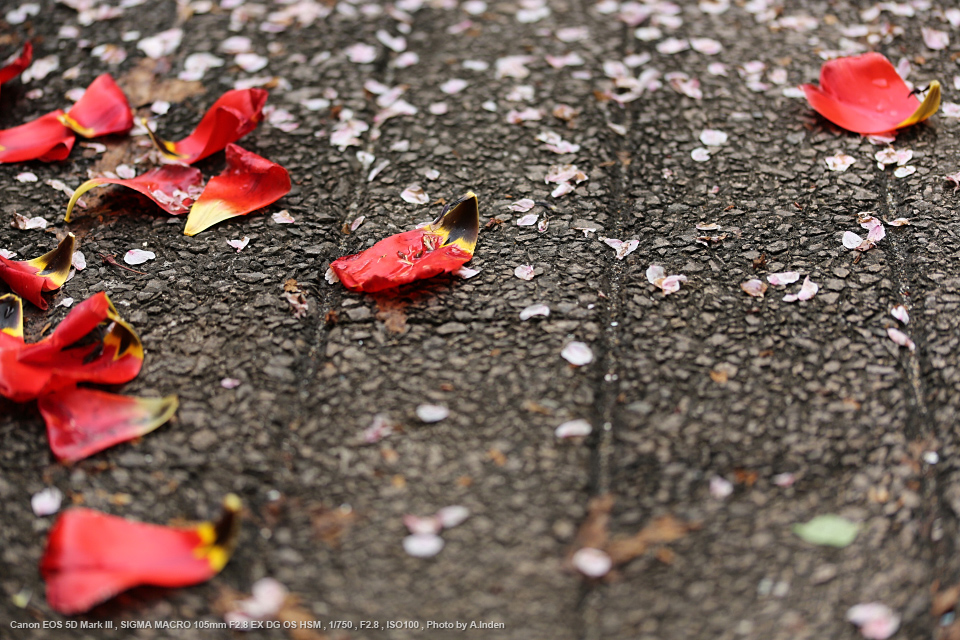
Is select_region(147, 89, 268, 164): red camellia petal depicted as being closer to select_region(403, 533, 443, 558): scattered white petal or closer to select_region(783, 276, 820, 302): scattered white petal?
select_region(403, 533, 443, 558): scattered white petal

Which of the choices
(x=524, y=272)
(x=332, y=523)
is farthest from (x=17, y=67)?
(x=332, y=523)

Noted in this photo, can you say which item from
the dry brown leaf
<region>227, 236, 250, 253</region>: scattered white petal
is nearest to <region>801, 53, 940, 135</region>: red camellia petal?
<region>227, 236, 250, 253</region>: scattered white petal

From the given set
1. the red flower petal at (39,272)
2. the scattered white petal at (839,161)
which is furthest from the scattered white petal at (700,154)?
the red flower petal at (39,272)

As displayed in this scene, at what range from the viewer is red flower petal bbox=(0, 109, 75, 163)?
1.87 metres

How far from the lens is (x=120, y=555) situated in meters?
1.14

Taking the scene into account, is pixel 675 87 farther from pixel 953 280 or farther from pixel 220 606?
pixel 220 606

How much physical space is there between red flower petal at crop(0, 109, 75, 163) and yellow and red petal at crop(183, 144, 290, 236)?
0.46 meters

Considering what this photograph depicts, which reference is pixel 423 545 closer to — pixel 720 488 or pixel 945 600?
pixel 720 488

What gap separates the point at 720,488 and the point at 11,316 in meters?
1.37

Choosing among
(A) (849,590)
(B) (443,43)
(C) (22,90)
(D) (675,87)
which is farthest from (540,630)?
(C) (22,90)

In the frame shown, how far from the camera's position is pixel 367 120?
1992mm

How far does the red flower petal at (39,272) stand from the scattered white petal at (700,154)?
1422mm

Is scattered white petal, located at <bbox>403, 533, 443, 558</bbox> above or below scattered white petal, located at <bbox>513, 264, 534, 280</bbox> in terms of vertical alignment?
below

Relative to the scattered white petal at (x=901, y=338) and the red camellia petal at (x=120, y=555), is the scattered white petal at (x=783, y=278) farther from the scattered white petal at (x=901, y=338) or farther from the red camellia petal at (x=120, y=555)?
the red camellia petal at (x=120, y=555)
